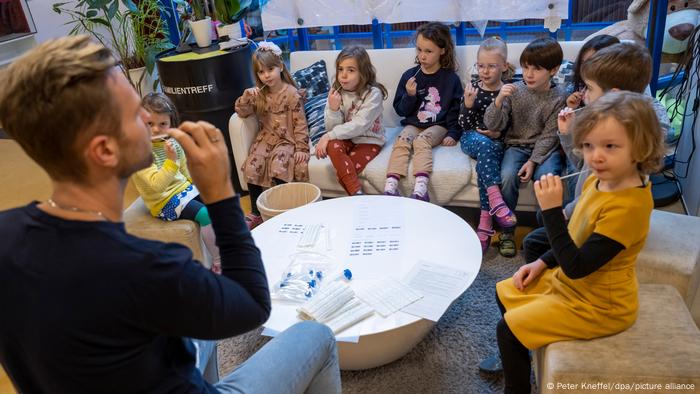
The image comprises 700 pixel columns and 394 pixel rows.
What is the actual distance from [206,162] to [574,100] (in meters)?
1.77

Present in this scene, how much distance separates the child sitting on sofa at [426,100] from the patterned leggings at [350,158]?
0.13 m

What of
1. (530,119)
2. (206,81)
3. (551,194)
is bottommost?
(530,119)

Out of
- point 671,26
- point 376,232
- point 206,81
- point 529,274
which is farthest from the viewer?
point 206,81

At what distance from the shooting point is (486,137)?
2.62 m

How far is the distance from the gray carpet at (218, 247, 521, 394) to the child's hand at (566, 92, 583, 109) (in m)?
0.81

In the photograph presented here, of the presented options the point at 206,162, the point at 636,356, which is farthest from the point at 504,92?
the point at 206,162

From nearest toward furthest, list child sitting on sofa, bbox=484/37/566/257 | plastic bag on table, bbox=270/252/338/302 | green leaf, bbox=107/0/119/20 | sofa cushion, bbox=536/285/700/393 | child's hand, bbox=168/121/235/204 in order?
child's hand, bbox=168/121/235/204, sofa cushion, bbox=536/285/700/393, plastic bag on table, bbox=270/252/338/302, child sitting on sofa, bbox=484/37/566/257, green leaf, bbox=107/0/119/20

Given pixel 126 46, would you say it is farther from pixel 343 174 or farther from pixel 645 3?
pixel 645 3

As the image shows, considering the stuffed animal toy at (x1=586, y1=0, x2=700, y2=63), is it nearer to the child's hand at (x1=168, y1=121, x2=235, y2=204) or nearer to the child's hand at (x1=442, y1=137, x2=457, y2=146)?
the child's hand at (x1=442, y1=137, x2=457, y2=146)

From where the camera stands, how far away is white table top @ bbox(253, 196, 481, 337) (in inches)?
67.9

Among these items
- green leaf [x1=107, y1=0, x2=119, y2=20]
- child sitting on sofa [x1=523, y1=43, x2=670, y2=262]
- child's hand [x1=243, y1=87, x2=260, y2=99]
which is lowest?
child's hand [x1=243, y1=87, x2=260, y2=99]

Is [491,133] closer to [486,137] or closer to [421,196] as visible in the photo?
[486,137]

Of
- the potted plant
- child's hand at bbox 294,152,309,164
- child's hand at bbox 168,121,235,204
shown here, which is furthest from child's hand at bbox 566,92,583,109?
the potted plant

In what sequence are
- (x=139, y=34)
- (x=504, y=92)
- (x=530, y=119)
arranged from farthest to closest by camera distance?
(x=139, y=34), (x=530, y=119), (x=504, y=92)
